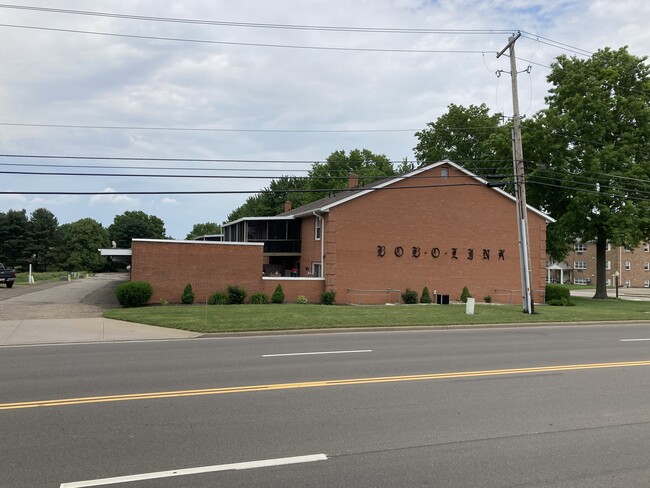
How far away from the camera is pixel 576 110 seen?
37719mm

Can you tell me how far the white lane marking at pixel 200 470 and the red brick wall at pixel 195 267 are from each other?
2204 cm

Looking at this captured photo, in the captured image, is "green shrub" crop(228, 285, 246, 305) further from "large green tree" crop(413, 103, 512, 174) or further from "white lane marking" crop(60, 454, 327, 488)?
"large green tree" crop(413, 103, 512, 174)

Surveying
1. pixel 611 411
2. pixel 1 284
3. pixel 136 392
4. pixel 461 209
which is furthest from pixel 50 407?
pixel 1 284

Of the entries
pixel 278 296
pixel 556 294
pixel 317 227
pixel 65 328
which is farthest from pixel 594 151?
pixel 65 328

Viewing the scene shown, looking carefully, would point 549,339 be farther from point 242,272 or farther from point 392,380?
point 242,272

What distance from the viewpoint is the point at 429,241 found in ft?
101

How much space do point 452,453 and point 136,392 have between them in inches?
196

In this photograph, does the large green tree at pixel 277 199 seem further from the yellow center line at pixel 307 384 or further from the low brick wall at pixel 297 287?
the yellow center line at pixel 307 384

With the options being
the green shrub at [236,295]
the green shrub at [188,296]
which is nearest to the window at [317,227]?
the green shrub at [236,295]

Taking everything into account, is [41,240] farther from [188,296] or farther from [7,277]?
[188,296]

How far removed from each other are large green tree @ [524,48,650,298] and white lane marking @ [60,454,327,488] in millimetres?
34510

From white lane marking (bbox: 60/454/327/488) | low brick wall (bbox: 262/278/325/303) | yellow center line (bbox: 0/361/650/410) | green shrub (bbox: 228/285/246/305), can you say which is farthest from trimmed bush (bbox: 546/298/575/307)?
white lane marking (bbox: 60/454/327/488)

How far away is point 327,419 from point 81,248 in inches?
4065

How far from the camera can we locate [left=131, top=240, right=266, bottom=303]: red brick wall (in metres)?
26.1
